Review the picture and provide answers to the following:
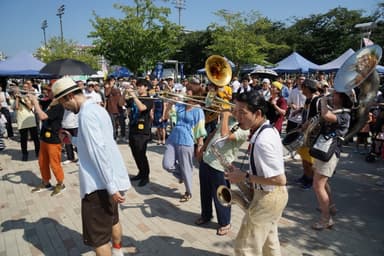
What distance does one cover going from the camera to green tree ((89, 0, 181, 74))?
15930mm

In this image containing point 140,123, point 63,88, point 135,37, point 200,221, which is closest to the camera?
point 63,88

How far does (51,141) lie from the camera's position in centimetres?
470

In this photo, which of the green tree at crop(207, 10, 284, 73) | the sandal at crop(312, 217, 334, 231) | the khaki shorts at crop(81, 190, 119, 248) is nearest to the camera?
the khaki shorts at crop(81, 190, 119, 248)

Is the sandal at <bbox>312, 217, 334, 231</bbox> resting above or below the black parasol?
below

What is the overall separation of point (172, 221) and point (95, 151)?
200 cm

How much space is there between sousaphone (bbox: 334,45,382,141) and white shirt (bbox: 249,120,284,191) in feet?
5.25

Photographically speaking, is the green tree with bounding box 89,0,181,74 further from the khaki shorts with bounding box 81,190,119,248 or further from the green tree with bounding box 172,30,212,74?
the green tree with bounding box 172,30,212,74

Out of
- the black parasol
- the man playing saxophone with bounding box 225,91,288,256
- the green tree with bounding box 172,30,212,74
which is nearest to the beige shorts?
the man playing saxophone with bounding box 225,91,288,256

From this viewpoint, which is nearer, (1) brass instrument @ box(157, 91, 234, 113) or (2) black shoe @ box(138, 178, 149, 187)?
(1) brass instrument @ box(157, 91, 234, 113)

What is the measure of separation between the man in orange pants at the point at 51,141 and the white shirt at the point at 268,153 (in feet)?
12.5

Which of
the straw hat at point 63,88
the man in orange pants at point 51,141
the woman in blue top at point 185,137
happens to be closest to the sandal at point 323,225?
the woman in blue top at point 185,137

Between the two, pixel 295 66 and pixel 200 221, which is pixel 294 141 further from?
pixel 295 66

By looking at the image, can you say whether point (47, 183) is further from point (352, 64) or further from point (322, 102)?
point (352, 64)

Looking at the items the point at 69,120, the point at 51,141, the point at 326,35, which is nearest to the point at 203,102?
the point at 51,141
